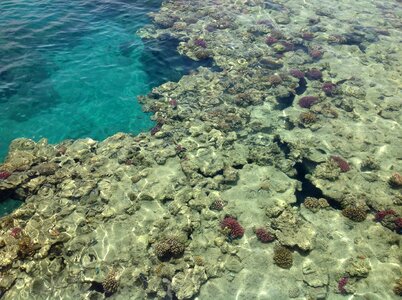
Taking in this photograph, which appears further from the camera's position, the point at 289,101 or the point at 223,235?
the point at 289,101

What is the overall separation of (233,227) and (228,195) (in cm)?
221

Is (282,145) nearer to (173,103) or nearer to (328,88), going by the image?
(328,88)

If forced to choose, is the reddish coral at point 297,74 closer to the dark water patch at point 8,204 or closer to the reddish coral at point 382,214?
the reddish coral at point 382,214

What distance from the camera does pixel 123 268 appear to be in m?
13.6

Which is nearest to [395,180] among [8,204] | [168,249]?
[168,249]

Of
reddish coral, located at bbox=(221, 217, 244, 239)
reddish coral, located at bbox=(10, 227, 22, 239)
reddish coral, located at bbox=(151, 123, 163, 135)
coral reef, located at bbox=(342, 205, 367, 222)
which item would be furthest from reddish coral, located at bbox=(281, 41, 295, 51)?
reddish coral, located at bbox=(10, 227, 22, 239)

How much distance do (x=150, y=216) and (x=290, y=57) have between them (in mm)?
20102

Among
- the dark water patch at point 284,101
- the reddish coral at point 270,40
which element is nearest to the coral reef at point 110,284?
the dark water patch at point 284,101

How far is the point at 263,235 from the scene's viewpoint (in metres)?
14.8

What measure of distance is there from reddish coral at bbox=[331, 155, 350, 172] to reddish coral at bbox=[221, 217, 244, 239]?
7.48 m

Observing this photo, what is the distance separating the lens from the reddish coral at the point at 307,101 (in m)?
23.0

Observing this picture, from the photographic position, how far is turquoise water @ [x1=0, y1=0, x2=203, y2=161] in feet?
71.3

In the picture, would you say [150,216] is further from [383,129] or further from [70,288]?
[383,129]

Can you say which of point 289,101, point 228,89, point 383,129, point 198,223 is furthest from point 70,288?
point 383,129
